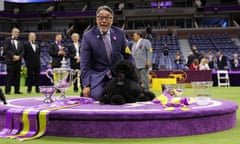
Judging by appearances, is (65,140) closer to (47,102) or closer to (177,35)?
(47,102)

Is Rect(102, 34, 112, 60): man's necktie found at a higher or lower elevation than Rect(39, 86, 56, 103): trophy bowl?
higher

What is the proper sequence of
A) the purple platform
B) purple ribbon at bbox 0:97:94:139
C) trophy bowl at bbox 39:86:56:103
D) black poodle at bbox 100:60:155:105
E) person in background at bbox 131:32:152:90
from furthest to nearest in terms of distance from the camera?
1. person in background at bbox 131:32:152:90
2. trophy bowl at bbox 39:86:56:103
3. black poodle at bbox 100:60:155:105
4. purple ribbon at bbox 0:97:94:139
5. the purple platform

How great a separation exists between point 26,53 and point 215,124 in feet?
18.8

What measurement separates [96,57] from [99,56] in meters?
0.04

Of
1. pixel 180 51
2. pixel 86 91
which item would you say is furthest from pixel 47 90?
pixel 180 51

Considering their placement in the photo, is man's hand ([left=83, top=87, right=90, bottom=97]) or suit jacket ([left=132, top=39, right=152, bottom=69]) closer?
man's hand ([left=83, top=87, right=90, bottom=97])

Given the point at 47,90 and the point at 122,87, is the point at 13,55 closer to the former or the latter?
the point at 47,90

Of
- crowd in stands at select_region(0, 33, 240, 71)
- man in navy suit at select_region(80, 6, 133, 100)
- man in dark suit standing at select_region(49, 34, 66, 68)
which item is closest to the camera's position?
man in navy suit at select_region(80, 6, 133, 100)

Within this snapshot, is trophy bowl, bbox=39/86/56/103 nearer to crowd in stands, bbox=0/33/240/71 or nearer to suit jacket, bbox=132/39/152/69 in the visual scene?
suit jacket, bbox=132/39/152/69

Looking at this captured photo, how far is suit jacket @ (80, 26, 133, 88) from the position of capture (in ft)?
12.8

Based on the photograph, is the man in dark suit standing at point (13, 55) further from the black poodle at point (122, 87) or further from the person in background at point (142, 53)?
the black poodle at point (122, 87)

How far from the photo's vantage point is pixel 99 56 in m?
3.95

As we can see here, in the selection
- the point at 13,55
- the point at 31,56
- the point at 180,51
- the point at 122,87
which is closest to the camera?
the point at 122,87

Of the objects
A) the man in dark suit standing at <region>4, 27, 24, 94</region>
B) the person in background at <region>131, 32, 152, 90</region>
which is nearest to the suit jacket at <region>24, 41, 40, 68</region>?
the man in dark suit standing at <region>4, 27, 24, 94</region>
